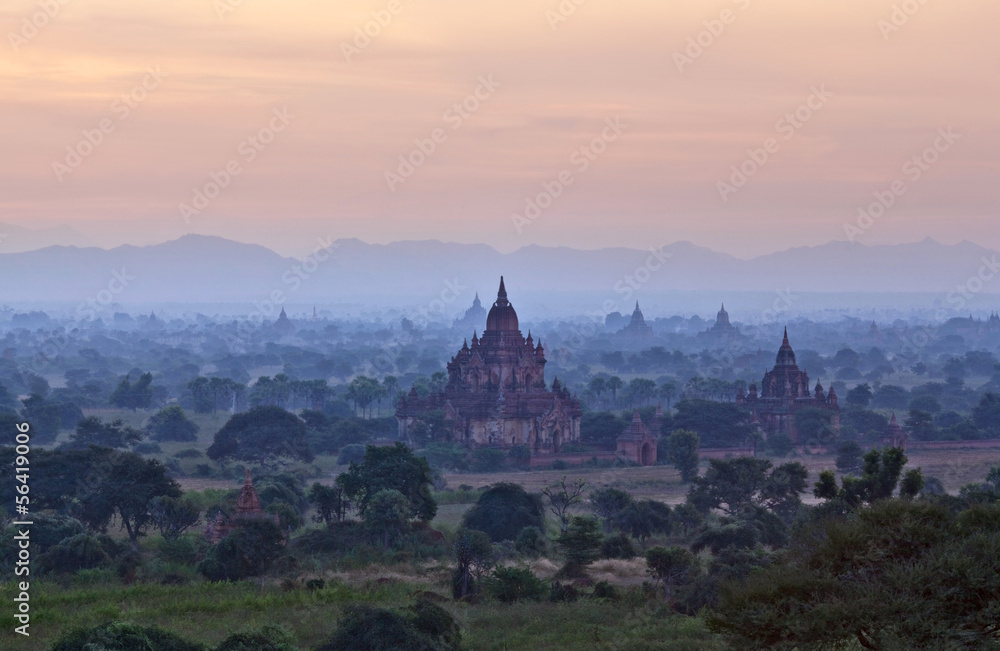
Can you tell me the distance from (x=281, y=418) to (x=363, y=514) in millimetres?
31886

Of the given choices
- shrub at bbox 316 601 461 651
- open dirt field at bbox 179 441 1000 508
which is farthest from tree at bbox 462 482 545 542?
shrub at bbox 316 601 461 651

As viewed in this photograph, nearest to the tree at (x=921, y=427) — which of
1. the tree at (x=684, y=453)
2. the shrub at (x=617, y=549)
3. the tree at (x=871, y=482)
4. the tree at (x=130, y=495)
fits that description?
the tree at (x=684, y=453)

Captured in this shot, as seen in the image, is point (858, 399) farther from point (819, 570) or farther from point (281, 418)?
point (819, 570)

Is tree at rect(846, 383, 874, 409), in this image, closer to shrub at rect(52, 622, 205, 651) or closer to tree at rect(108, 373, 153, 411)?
tree at rect(108, 373, 153, 411)

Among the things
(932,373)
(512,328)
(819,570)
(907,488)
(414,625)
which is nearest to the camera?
(819,570)

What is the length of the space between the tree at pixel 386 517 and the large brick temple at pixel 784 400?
139ft

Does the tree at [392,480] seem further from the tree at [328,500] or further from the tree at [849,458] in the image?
the tree at [849,458]

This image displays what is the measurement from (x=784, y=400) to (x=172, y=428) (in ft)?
133

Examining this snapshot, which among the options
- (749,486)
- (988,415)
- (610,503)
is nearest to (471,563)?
(610,503)

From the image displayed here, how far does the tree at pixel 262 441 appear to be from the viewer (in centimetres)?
7400

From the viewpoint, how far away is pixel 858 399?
352ft

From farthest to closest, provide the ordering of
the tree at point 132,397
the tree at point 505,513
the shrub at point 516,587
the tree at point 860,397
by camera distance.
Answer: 1. the tree at point 132,397
2. the tree at point 860,397
3. the tree at point 505,513
4. the shrub at point 516,587

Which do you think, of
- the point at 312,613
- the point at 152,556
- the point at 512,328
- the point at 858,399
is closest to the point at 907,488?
the point at 312,613

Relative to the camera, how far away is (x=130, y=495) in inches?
1850
